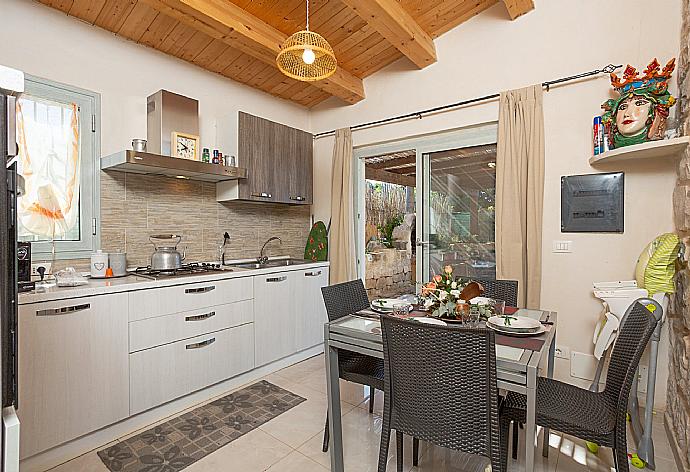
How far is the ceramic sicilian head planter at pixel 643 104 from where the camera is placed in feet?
7.84

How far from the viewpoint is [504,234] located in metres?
3.16

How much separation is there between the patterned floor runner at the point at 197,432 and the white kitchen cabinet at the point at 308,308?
718 millimetres

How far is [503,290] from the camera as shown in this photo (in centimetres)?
246

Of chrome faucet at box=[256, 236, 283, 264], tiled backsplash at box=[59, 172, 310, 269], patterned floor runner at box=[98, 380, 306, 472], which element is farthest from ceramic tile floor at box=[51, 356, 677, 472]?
chrome faucet at box=[256, 236, 283, 264]

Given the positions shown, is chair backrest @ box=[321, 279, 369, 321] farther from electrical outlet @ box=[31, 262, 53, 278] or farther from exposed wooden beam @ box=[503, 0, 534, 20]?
exposed wooden beam @ box=[503, 0, 534, 20]

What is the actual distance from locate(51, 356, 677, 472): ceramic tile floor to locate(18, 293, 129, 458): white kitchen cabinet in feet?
0.72

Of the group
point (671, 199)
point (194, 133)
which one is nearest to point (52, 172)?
point (194, 133)

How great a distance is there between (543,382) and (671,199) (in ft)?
5.62

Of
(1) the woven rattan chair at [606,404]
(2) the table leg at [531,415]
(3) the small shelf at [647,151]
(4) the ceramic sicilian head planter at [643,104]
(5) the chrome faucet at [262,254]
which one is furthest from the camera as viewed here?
(5) the chrome faucet at [262,254]

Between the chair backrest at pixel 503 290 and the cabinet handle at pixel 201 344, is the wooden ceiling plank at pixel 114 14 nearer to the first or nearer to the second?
the cabinet handle at pixel 201 344

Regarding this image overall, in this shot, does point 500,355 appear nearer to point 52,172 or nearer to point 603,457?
point 603,457

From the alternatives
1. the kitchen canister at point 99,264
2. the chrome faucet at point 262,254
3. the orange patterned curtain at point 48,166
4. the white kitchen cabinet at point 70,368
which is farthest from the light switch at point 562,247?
the orange patterned curtain at point 48,166

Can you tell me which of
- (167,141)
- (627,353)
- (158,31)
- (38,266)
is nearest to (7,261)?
(38,266)

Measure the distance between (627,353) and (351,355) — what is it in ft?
4.61
